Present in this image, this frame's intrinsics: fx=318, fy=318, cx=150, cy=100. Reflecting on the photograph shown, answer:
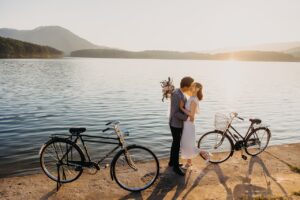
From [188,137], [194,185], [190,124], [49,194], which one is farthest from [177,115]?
[49,194]

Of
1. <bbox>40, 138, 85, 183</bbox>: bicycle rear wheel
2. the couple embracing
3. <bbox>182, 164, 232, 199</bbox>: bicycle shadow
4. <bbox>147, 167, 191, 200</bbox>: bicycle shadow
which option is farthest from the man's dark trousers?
<bbox>40, 138, 85, 183</bbox>: bicycle rear wheel

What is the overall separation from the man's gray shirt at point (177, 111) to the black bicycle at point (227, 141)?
1381 mm

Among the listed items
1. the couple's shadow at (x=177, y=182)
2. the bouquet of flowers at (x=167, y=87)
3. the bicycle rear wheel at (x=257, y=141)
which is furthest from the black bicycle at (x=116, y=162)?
the bicycle rear wheel at (x=257, y=141)

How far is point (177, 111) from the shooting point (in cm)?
838

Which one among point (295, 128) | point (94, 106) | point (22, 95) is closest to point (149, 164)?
point (295, 128)

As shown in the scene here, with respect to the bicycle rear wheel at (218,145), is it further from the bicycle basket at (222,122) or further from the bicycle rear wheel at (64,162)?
the bicycle rear wheel at (64,162)

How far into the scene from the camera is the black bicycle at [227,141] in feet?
31.8

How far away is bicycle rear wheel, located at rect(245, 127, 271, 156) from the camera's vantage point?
33.7 feet

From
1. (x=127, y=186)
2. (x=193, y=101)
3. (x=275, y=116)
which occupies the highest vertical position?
(x=193, y=101)

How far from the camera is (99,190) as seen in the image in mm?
7566

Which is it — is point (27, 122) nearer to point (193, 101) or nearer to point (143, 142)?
point (143, 142)

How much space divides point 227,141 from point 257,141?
111cm

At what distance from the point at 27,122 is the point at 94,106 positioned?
7743mm

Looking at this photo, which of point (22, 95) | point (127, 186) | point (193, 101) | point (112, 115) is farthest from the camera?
point (22, 95)
